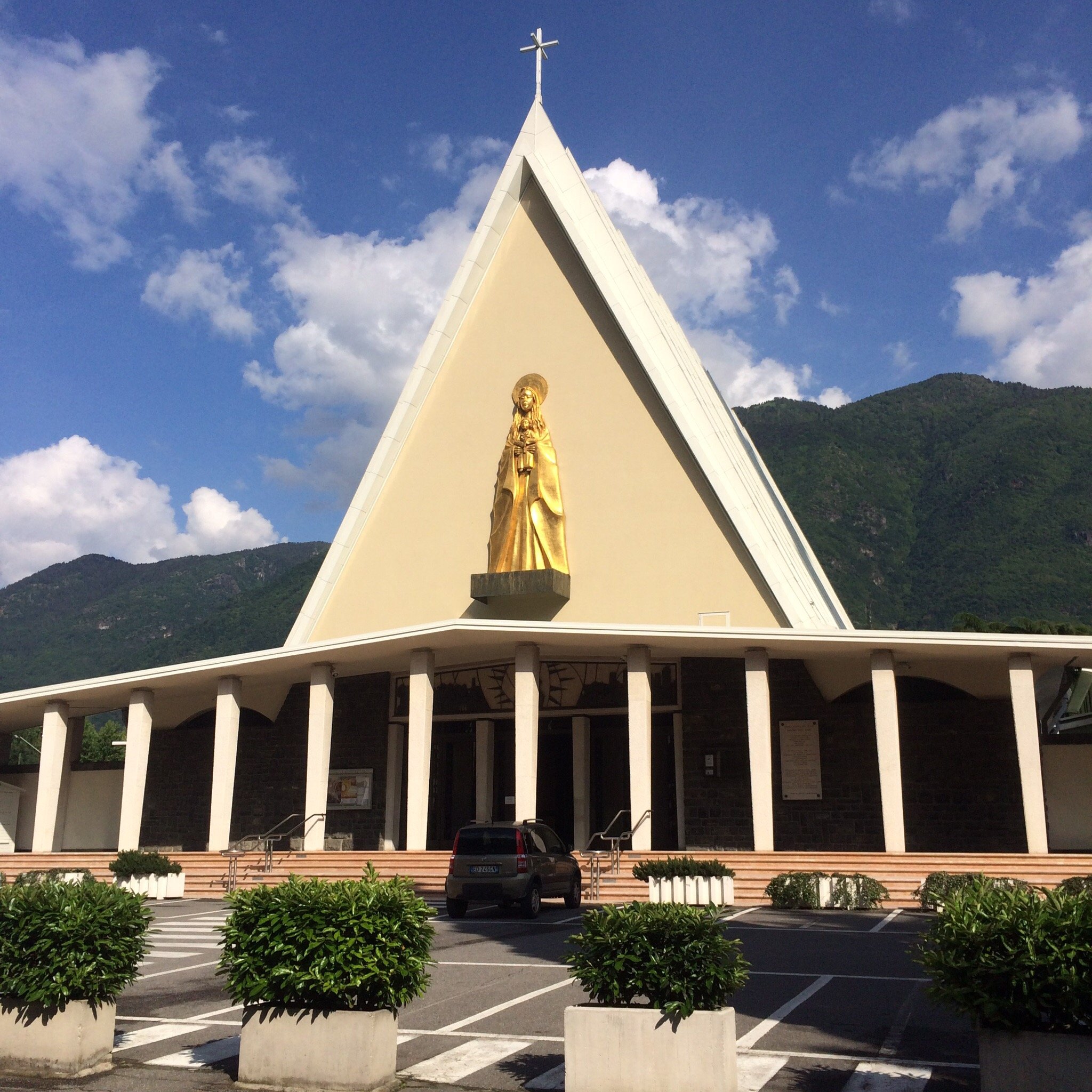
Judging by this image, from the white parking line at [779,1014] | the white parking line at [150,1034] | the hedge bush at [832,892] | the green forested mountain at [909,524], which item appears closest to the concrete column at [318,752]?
the hedge bush at [832,892]

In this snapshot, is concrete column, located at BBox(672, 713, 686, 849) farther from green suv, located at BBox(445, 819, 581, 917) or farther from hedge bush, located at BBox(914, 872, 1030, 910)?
green suv, located at BBox(445, 819, 581, 917)

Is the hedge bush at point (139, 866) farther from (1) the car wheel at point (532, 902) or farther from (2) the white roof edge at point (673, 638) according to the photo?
(1) the car wheel at point (532, 902)

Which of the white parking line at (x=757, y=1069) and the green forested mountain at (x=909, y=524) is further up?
the green forested mountain at (x=909, y=524)

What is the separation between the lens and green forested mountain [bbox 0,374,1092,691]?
277 feet

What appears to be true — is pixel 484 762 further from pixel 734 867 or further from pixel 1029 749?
pixel 1029 749

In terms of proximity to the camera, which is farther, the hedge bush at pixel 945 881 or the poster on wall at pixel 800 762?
the poster on wall at pixel 800 762

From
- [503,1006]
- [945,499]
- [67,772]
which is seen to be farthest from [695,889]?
[945,499]

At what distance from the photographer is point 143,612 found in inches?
5778

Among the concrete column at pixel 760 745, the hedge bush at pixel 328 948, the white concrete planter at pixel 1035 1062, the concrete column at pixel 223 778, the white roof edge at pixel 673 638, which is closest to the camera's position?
the white concrete planter at pixel 1035 1062

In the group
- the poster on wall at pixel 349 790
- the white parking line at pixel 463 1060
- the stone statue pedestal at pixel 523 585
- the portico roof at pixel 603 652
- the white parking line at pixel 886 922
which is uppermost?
the stone statue pedestal at pixel 523 585

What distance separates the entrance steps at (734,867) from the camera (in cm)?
1928

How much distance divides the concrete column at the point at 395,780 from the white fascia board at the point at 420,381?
3521mm

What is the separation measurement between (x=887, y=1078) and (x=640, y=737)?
15.6 metres

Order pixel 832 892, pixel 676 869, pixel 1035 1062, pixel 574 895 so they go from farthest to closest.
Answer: pixel 574 895, pixel 832 892, pixel 676 869, pixel 1035 1062
